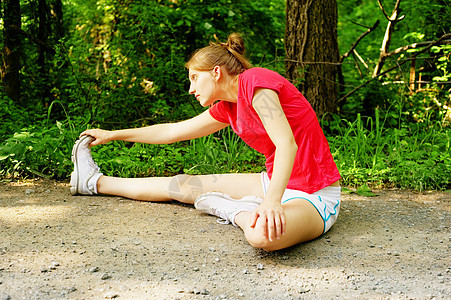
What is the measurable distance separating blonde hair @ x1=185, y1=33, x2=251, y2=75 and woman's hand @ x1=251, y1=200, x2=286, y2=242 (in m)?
0.78

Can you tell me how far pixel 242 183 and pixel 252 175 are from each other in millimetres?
76

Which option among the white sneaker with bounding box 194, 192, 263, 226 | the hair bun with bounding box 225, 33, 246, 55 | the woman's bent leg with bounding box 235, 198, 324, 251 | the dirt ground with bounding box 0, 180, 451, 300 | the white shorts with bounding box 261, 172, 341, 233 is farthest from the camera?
the white sneaker with bounding box 194, 192, 263, 226

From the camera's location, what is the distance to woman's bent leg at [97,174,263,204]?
9.29ft

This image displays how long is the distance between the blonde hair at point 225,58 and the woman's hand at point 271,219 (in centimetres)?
78

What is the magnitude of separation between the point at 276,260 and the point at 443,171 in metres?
1.96

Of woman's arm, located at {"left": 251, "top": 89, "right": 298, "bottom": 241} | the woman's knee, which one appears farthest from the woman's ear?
the woman's knee

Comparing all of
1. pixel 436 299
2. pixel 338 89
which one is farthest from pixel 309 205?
pixel 338 89

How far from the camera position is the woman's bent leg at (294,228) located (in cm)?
211

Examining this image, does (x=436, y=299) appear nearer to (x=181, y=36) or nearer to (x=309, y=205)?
(x=309, y=205)

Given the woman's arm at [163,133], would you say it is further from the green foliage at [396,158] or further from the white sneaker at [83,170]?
the green foliage at [396,158]

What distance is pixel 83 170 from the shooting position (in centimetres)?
307

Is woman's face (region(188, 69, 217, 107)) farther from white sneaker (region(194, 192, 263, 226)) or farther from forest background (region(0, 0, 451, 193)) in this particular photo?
forest background (region(0, 0, 451, 193))

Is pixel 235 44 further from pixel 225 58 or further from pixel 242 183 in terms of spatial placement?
pixel 242 183

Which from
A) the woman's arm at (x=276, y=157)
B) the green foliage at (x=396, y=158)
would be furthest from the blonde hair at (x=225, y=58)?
the green foliage at (x=396, y=158)
